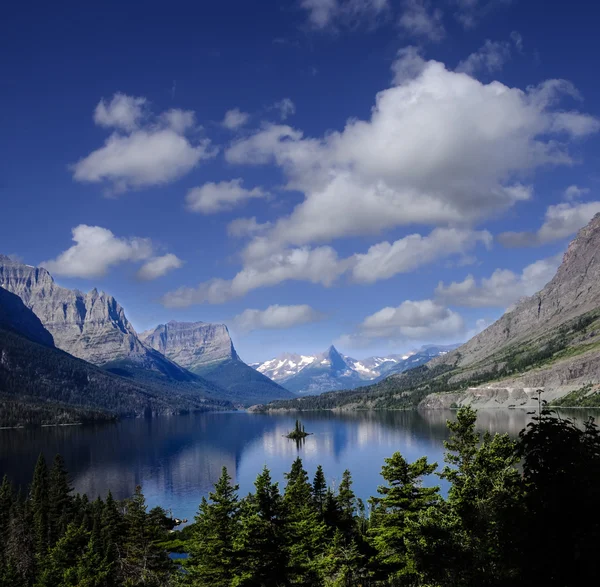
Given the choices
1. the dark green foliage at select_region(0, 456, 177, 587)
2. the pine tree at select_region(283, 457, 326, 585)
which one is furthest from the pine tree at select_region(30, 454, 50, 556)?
the pine tree at select_region(283, 457, 326, 585)

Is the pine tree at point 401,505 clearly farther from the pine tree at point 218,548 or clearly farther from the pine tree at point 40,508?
the pine tree at point 40,508

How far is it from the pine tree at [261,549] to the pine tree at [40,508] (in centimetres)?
5267

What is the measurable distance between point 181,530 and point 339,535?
2564 inches

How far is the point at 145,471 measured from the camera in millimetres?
187125

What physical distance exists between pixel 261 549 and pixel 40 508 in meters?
66.8

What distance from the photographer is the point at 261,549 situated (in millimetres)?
43750

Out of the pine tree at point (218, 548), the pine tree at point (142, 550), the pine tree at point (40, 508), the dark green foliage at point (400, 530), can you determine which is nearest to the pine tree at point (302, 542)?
the dark green foliage at point (400, 530)

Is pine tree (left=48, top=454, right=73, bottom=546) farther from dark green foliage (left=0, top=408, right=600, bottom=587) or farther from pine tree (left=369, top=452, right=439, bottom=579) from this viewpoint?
pine tree (left=369, top=452, right=439, bottom=579)

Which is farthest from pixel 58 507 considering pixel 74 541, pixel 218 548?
pixel 218 548

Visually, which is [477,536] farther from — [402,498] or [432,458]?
[432,458]

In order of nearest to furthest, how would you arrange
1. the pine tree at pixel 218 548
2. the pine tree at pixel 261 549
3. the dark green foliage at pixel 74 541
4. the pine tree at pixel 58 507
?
the pine tree at pixel 218 548 < the pine tree at pixel 261 549 < the dark green foliage at pixel 74 541 < the pine tree at pixel 58 507

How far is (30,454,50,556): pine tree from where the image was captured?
8371 centimetres

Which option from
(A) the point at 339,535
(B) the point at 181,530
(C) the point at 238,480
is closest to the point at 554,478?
(A) the point at 339,535

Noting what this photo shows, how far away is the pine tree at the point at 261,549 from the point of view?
42219mm
